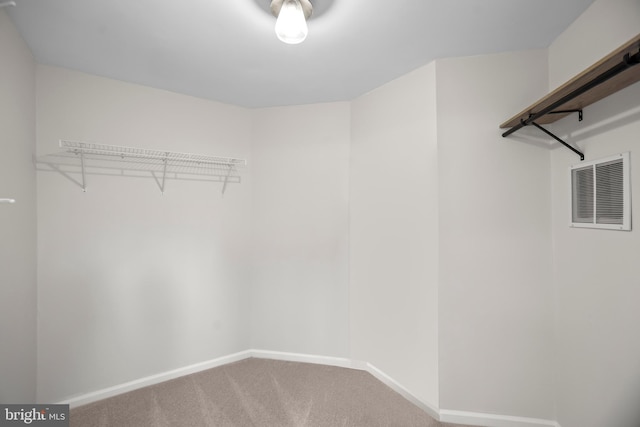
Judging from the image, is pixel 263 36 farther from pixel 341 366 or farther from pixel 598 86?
pixel 341 366

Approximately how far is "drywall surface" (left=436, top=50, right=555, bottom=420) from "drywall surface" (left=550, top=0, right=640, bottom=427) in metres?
0.10

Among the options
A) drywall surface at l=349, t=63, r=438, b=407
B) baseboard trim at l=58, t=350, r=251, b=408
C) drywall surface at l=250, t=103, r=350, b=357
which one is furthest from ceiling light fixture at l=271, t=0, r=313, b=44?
baseboard trim at l=58, t=350, r=251, b=408

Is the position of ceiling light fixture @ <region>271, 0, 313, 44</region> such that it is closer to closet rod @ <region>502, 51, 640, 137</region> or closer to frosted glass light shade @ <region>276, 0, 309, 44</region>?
frosted glass light shade @ <region>276, 0, 309, 44</region>

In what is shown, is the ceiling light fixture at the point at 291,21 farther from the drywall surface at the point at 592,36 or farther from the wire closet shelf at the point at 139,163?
the drywall surface at the point at 592,36

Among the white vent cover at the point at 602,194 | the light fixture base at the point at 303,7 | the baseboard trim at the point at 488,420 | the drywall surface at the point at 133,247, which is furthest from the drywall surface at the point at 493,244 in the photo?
the drywall surface at the point at 133,247

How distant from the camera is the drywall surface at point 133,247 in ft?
6.69

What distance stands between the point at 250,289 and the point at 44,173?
1772 millimetres

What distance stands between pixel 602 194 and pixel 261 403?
2.36 m

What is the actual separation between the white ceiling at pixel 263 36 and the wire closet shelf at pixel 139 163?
556 mm

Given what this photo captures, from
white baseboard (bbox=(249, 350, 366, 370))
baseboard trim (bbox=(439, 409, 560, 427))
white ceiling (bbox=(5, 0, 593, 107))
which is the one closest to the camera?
white ceiling (bbox=(5, 0, 593, 107))

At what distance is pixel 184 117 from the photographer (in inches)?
101

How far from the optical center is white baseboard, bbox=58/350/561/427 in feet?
6.05

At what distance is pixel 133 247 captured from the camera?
2324mm

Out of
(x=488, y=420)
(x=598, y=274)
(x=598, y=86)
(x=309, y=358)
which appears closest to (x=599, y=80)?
(x=598, y=86)
